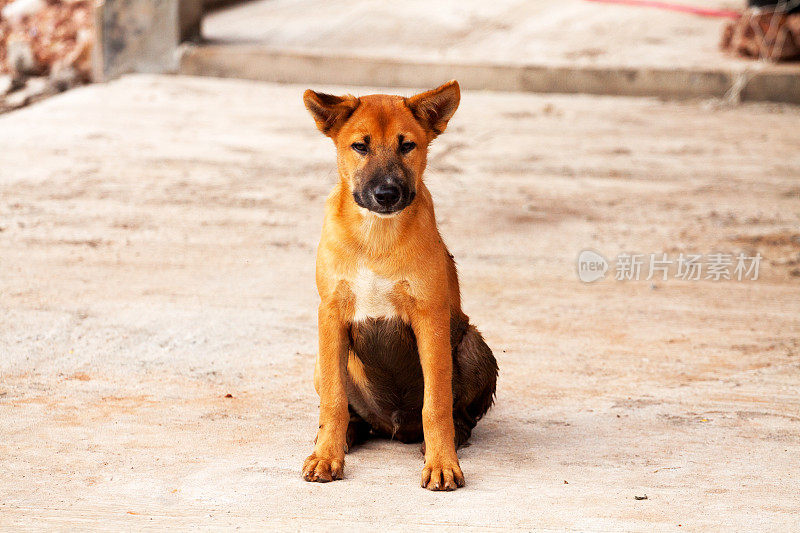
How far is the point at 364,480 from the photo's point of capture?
138 inches

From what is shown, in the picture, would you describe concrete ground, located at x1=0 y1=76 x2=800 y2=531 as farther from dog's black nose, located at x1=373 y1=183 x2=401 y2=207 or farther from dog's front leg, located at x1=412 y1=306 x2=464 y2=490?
dog's black nose, located at x1=373 y1=183 x2=401 y2=207

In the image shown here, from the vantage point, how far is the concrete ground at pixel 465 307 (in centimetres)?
339

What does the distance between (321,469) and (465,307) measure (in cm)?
236

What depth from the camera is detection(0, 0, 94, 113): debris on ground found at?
10750 mm

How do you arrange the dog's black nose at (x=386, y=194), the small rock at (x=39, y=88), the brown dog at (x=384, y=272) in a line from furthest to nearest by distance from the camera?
the small rock at (x=39, y=88) → the brown dog at (x=384, y=272) → the dog's black nose at (x=386, y=194)

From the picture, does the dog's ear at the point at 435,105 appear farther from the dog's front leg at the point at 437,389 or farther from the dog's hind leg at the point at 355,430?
the dog's hind leg at the point at 355,430

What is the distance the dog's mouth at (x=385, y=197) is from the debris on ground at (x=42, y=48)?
782 cm

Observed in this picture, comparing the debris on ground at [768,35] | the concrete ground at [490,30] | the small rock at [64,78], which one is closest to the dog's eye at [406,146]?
the concrete ground at [490,30]

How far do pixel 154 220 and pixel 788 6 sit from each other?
6803 mm

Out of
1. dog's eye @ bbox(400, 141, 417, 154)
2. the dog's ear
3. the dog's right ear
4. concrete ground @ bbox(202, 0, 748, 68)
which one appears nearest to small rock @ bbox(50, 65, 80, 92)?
concrete ground @ bbox(202, 0, 748, 68)

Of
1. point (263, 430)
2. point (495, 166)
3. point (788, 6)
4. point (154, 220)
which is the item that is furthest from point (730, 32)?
point (263, 430)

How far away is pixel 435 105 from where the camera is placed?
358cm

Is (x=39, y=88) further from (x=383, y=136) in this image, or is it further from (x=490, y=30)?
(x=383, y=136)

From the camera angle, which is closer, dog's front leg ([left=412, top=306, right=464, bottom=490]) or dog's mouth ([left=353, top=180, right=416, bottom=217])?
dog's mouth ([left=353, top=180, right=416, bottom=217])
